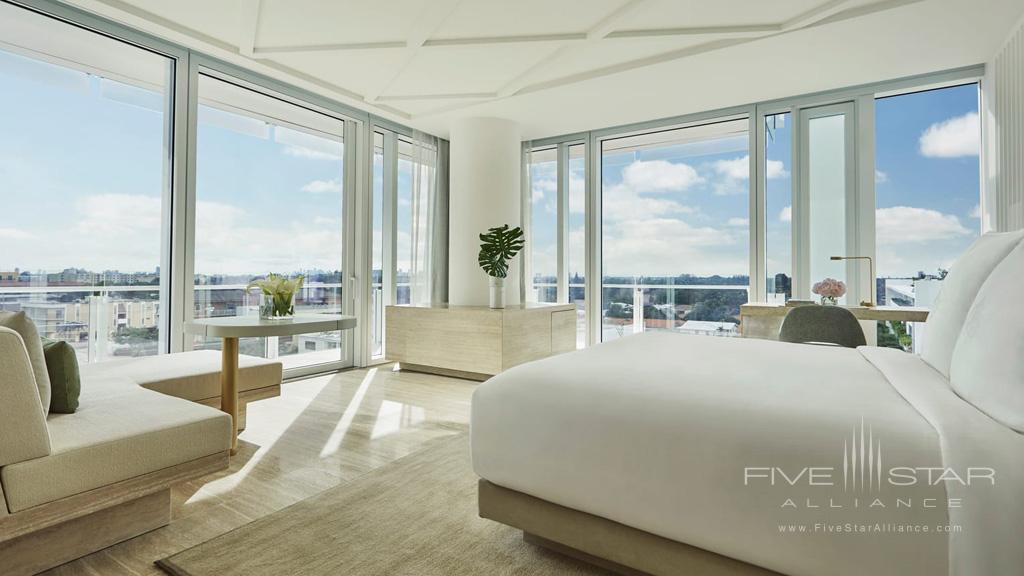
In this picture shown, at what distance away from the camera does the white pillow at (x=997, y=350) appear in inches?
40.9

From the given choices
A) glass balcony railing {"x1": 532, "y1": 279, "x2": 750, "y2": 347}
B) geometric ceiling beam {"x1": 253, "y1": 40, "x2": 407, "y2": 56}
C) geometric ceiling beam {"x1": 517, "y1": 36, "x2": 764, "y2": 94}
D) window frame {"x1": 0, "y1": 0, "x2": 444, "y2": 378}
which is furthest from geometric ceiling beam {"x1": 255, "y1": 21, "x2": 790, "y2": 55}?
glass balcony railing {"x1": 532, "y1": 279, "x2": 750, "y2": 347}

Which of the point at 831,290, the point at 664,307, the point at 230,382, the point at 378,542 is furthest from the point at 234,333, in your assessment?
the point at 664,307

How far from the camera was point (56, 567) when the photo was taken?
5.19 ft

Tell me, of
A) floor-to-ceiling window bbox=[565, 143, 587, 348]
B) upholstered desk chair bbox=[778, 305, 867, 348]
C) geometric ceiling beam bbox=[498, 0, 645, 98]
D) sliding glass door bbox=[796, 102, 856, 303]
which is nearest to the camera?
upholstered desk chair bbox=[778, 305, 867, 348]

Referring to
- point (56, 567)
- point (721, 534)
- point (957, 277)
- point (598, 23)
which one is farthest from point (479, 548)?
point (598, 23)

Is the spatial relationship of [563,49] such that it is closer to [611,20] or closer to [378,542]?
[611,20]

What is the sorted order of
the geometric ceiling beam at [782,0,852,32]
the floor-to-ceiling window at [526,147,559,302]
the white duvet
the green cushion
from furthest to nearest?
the floor-to-ceiling window at [526,147,559,302] → the geometric ceiling beam at [782,0,852,32] → the green cushion → the white duvet

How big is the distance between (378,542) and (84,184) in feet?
10.9

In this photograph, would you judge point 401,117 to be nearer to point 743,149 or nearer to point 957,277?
point 743,149

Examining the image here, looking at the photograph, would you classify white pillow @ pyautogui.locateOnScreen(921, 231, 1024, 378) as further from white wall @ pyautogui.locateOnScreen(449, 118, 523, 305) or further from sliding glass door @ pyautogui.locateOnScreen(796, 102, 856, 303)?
white wall @ pyautogui.locateOnScreen(449, 118, 523, 305)

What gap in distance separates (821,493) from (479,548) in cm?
108

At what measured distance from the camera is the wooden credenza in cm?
457

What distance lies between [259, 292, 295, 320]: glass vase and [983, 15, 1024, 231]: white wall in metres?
4.75

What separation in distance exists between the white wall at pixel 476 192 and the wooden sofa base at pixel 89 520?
360 centimetres
